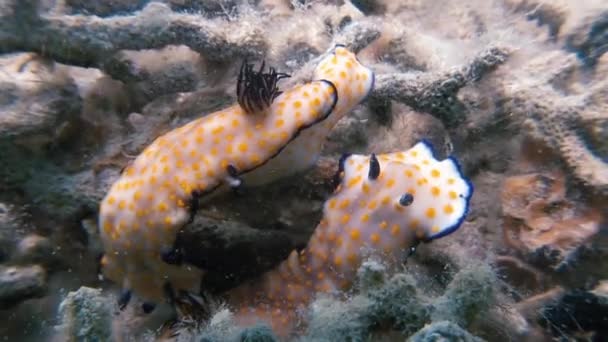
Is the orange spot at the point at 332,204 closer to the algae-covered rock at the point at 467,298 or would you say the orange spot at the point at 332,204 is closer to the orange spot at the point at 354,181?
the orange spot at the point at 354,181

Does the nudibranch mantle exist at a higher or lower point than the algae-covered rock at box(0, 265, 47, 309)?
higher

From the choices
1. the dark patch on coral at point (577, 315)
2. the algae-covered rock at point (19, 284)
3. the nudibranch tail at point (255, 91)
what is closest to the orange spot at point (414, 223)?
the dark patch on coral at point (577, 315)

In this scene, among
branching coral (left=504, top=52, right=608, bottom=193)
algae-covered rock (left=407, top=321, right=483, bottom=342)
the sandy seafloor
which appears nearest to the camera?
algae-covered rock (left=407, top=321, right=483, bottom=342)

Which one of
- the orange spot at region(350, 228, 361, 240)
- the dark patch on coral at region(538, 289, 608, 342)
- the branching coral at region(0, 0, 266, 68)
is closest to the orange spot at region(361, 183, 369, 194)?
the orange spot at region(350, 228, 361, 240)

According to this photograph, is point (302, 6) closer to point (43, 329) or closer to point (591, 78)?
point (591, 78)

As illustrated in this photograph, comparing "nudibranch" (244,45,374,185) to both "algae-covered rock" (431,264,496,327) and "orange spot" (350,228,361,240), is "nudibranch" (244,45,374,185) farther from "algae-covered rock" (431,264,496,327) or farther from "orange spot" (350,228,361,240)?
"algae-covered rock" (431,264,496,327)
